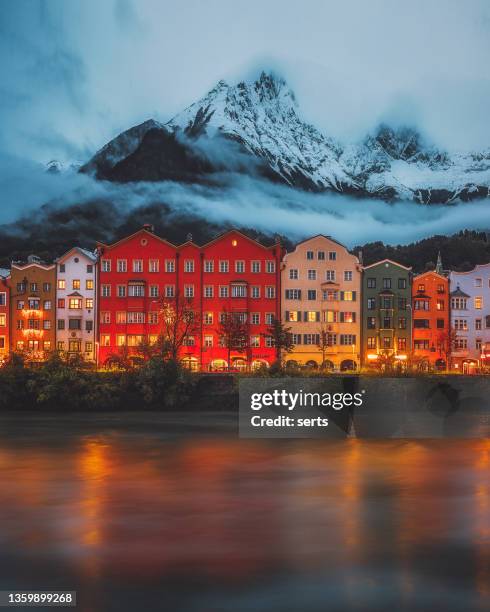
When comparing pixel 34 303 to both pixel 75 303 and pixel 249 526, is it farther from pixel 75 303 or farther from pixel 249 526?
pixel 249 526

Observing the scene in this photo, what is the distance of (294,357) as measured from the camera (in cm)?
8456

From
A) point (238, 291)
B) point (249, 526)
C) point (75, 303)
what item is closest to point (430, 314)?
point (238, 291)

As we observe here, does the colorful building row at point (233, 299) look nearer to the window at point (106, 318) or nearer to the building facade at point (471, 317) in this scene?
A: the window at point (106, 318)

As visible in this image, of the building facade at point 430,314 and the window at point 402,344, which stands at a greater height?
the building facade at point 430,314

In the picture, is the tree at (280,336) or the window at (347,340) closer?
the tree at (280,336)

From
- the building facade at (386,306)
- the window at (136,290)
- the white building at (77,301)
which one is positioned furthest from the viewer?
the white building at (77,301)

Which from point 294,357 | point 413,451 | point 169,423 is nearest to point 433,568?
point 413,451

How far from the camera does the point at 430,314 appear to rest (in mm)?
85750

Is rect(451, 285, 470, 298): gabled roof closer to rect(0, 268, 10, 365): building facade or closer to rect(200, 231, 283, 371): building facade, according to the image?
rect(200, 231, 283, 371): building facade

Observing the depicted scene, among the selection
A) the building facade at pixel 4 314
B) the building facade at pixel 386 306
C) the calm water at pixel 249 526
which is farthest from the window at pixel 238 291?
the calm water at pixel 249 526

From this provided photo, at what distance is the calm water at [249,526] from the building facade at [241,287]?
44141 millimetres

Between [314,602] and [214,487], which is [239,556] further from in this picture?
[214,487]

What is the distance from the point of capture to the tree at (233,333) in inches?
3130

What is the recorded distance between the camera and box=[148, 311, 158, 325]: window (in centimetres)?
8419
